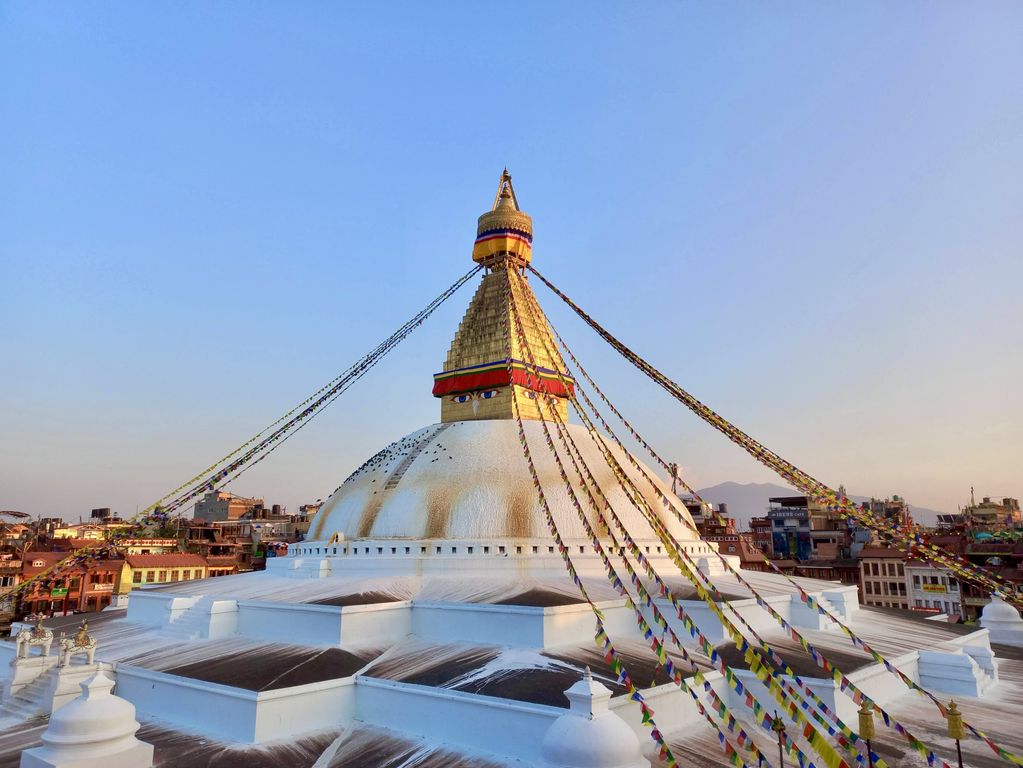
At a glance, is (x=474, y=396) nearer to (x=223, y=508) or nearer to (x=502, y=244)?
(x=502, y=244)

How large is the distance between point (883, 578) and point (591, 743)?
3279 centimetres

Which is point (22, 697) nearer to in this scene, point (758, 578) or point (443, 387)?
point (443, 387)

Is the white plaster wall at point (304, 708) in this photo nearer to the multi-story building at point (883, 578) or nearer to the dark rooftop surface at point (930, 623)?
the dark rooftop surface at point (930, 623)

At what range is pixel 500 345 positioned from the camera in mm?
18766

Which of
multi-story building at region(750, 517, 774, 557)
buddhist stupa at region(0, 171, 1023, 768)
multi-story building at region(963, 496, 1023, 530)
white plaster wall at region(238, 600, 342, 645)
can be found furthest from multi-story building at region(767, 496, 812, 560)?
white plaster wall at region(238, 600, 342, 645)

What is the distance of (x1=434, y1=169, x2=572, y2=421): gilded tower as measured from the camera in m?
18.5

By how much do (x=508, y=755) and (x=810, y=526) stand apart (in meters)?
49.1

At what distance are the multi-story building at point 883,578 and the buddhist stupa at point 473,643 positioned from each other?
19304mm

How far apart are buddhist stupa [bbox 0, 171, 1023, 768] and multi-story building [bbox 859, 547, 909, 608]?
63.3 ft

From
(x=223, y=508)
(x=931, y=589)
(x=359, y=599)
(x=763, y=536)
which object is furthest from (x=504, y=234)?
(x=223, y=508)

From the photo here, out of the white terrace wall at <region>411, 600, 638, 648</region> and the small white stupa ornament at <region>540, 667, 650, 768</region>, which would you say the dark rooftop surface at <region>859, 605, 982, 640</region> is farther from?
the small white stupa ornament at <region>540, 667, 650, 768</region>

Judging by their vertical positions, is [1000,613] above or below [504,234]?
below

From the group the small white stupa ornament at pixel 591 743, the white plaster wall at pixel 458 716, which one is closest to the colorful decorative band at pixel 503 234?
the white plaster wall at pixel 458 716

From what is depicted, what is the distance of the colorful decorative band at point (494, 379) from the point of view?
18344mm
